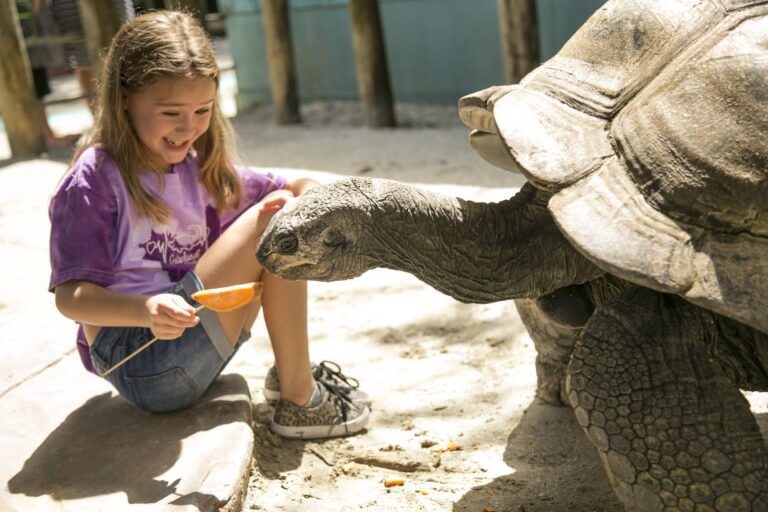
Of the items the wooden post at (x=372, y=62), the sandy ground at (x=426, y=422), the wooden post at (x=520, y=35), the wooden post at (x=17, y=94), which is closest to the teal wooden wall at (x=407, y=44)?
the wooden post at (x=520, y=35)

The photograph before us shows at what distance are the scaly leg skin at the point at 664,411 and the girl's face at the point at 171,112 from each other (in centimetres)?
125

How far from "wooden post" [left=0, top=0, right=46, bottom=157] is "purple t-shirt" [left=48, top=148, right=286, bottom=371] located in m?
5.30

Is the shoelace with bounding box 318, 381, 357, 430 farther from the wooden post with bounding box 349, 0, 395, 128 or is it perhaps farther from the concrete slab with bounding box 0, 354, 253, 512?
the wooden post with bounding box 349, 0, 395, 128

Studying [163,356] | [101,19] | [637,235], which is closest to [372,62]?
[101,19]

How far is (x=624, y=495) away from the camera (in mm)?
2018

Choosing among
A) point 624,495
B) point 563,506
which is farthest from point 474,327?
point 624,495

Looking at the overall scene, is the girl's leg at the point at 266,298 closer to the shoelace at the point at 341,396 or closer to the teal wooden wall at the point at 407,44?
the shoelace at the point at 341,396

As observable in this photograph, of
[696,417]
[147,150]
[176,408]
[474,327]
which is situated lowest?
[474,327]

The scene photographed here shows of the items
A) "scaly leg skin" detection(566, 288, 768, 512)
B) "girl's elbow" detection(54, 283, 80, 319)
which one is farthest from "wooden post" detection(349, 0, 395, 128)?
"scaly leg skin" detection(566, 288, 768, 512)

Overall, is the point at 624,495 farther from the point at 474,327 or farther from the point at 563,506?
the point at 474,327

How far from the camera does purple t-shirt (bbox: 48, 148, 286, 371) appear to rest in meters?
2.49

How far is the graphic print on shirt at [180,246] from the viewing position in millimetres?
2711

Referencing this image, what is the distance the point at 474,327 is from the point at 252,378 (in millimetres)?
876

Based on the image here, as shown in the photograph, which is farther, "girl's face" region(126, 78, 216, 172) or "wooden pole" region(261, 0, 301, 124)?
"wooden pole" region(261, 0, 301, 124)
